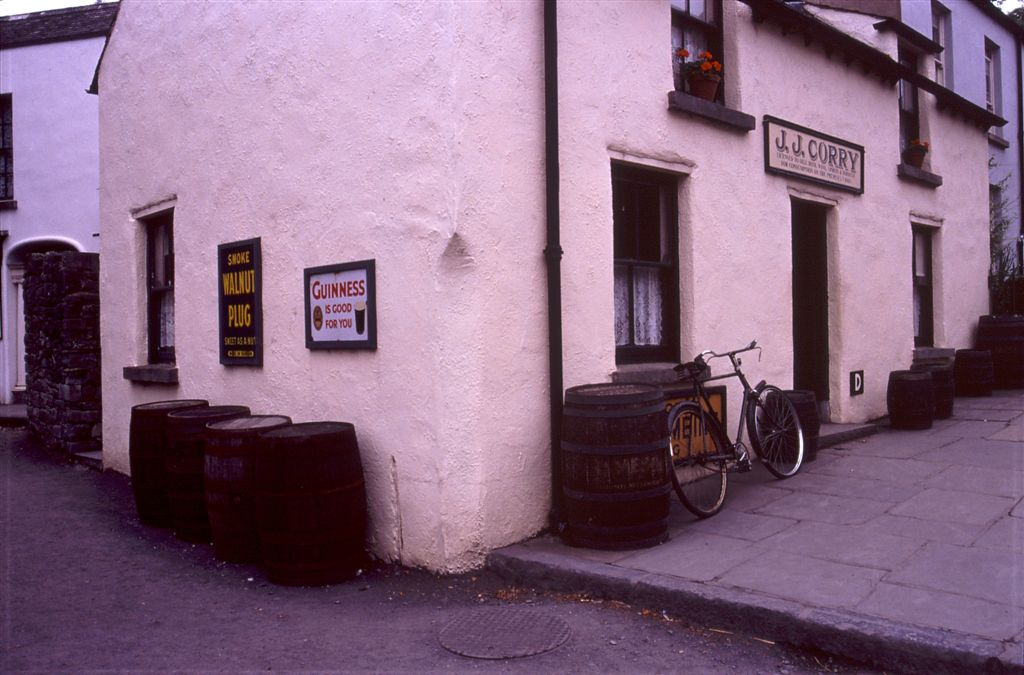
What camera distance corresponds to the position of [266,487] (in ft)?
15.6

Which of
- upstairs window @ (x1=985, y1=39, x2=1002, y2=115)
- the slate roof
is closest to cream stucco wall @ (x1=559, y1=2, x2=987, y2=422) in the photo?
upstairs window @ (x1=985, y1=39, x2=1002, y2=115)

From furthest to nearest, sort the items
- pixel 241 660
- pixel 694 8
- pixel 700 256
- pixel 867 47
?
pixel 867 47
pixel 694 8
pixel 700 256
pixel 241 660

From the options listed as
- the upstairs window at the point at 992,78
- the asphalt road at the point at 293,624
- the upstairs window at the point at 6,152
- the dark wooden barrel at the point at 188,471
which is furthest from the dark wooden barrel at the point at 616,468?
the upstairs window at the point at 6,152

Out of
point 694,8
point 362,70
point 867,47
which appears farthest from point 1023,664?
point 867,47

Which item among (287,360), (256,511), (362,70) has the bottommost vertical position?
(256,511)

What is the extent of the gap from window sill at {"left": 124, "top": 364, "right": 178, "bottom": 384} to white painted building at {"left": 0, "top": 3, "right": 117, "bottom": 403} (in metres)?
7.49

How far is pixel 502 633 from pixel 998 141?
14.5 metres

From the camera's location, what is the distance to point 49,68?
48.5 ft

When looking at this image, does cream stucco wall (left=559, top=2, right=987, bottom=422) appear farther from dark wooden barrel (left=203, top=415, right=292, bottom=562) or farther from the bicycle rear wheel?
dark wooden barrel (left=203, top=415, right=292, bottom=562)

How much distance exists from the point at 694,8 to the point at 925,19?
7.78 meters

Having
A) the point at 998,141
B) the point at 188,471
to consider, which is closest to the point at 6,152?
the point at 188,471

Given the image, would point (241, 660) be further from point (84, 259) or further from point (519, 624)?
Answer: point (84, 259)

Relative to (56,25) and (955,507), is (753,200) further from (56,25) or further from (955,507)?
(56,25)

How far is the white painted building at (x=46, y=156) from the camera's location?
1460cm
